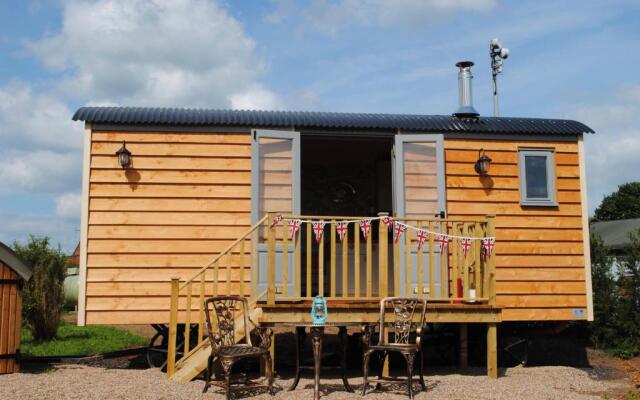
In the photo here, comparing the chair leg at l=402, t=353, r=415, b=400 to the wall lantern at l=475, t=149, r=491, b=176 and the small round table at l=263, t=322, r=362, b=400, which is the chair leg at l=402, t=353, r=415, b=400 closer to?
the small round table at l=263, t=322, r=362, b=400

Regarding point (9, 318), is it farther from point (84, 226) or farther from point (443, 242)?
point (443, 242)

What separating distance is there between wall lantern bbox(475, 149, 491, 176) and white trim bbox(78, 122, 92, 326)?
15.3ft

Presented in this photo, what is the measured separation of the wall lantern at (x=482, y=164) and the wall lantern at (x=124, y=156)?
421 centimetres

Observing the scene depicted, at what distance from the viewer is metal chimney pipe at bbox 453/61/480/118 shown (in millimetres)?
8539

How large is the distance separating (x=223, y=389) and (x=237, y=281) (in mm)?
1647

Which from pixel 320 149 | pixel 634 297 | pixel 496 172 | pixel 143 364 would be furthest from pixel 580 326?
pixel 143 364

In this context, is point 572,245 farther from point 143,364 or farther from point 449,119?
point 143,364

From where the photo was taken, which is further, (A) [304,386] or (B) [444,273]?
(B) [444,273]

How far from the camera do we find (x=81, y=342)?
11.1 metres

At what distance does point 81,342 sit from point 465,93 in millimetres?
7414

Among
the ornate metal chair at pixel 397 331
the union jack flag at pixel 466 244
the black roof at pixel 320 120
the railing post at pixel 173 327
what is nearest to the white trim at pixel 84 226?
the black roof at pixel 320 120

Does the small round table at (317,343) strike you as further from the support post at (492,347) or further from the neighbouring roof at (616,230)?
the neighbouring roof at (616,230)

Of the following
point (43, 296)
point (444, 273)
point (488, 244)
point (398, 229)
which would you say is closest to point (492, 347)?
point (444, 273)

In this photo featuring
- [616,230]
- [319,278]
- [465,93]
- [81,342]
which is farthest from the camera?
[616,230]
